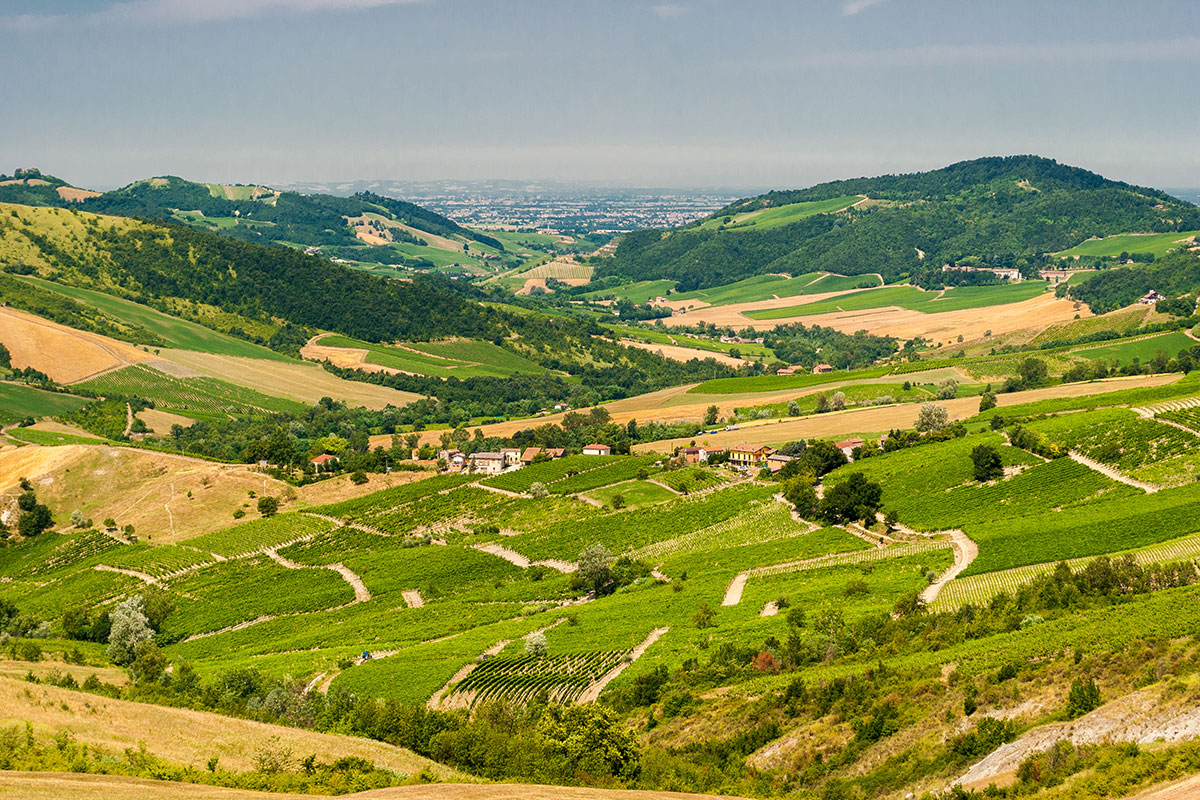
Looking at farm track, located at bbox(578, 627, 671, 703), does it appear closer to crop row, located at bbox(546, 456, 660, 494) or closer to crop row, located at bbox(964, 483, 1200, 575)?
crop row, located at bbox(964, 483, 1200, 575)

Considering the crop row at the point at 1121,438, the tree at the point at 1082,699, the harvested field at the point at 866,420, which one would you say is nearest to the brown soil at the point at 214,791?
the tree at the point at 1082,699

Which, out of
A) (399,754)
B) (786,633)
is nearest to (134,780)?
(399,754)

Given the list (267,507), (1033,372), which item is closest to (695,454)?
(267,507)

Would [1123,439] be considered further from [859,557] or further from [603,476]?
[603,476]

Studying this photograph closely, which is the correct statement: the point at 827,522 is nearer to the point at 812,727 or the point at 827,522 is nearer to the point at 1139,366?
the point at 812,727

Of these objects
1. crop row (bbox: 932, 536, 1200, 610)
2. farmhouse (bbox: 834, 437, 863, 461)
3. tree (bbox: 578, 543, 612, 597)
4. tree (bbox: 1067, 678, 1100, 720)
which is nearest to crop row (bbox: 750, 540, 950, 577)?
crop row (bbox: 932, 536, 1200, 610)
